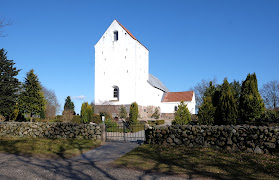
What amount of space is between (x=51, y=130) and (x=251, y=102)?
12.6 meters

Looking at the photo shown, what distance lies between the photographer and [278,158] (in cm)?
768

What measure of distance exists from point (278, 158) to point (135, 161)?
17.1 ft

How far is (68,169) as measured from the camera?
6633mm

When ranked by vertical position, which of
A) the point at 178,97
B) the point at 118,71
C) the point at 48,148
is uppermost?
the point at 118,71

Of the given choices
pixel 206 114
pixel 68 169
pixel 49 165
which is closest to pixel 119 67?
pixel 206 114

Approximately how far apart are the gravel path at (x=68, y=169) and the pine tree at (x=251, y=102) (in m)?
9.19

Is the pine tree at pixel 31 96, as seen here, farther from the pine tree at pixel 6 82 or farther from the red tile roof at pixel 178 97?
the red tile roof at pixel 178 97

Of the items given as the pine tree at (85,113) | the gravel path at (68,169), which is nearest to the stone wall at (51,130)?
the gravel path at (68,169)

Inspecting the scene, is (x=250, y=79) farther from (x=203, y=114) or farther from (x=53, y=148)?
(x=53, y=148)

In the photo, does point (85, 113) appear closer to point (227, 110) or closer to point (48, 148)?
point (48, 148)

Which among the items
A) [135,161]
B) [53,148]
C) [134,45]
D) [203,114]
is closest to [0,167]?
[53,148]

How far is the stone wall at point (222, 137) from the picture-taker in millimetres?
8539

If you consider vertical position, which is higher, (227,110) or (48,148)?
(227,110)

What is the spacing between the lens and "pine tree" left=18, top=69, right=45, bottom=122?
2217 cm
